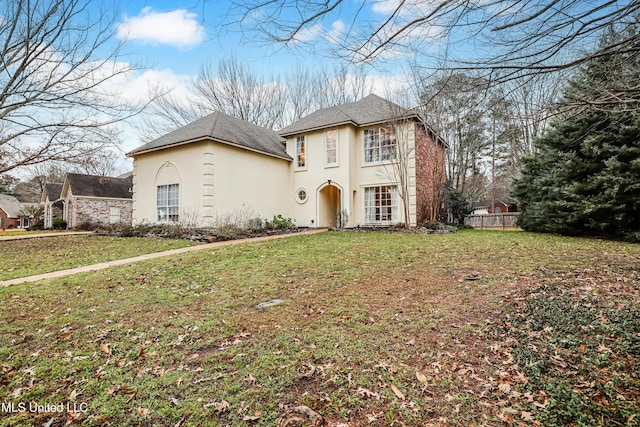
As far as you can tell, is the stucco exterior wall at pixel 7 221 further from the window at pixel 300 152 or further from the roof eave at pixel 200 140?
the window at pixel 300 152

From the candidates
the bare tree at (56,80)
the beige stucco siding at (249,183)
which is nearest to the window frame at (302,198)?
the beige stucco siding at (249,183)

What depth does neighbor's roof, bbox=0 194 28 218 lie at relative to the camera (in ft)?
120

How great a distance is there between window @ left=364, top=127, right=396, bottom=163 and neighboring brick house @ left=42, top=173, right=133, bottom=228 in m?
18.5

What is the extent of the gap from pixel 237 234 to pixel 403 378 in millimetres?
9955

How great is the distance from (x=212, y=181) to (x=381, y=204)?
7623 mm

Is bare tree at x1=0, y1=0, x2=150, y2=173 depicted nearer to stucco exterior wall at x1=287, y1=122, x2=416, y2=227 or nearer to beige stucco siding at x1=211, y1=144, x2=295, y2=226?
beige stucco siding at x1=211, y1=144, x2=295, y2=226

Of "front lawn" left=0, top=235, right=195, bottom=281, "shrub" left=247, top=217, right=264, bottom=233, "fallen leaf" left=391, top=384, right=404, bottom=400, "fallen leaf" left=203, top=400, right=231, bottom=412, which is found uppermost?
"shrub" left=247, top=217, right=264, bottom=233

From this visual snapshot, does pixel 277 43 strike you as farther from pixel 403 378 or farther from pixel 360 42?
pixel 403 378

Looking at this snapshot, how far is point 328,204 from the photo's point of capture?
54.3 feet

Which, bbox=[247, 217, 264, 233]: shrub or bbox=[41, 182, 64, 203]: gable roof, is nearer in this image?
bbox=[247, 217, 264, 233]: shrub

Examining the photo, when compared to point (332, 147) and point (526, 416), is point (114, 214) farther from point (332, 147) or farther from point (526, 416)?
point (526, 416)

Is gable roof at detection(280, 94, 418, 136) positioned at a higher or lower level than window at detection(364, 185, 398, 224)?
higher

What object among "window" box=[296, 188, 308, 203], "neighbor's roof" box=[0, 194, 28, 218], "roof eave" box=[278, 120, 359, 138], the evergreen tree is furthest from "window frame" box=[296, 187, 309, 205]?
"neighbor's roof" box=[0, 194, 28, 218]

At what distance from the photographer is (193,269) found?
6.71m
